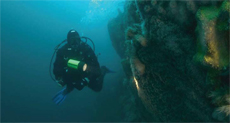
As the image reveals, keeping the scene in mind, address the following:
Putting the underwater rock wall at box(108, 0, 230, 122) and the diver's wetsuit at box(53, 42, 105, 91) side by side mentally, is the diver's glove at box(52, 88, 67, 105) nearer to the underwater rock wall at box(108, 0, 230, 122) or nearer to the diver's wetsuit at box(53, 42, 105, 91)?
the diver's wetsuit at box(53, 42, 105, 91)

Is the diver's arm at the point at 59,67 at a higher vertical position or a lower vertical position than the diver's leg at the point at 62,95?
higher

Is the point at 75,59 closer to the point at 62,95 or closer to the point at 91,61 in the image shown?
the point at 91,61

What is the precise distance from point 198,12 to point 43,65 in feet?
128

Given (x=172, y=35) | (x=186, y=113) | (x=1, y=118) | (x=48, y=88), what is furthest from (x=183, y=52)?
(x=48, y=88)

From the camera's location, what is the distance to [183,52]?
1.98 meters

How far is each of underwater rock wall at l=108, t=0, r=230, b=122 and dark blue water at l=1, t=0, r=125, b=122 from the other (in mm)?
8764

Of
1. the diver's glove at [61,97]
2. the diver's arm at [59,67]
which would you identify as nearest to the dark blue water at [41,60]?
the diver's glove at [61,97]

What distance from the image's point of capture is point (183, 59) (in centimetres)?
202

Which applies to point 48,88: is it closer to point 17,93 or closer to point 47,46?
point 17,93

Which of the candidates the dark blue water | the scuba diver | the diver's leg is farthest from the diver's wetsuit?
the dark blue water

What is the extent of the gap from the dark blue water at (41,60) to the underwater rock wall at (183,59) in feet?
28.8

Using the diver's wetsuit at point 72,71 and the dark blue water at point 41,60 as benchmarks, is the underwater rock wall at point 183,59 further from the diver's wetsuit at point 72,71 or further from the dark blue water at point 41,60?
the dark blue water at point 41,60

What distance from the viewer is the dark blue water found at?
17.6m

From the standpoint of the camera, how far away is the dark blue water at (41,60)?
1762cm
